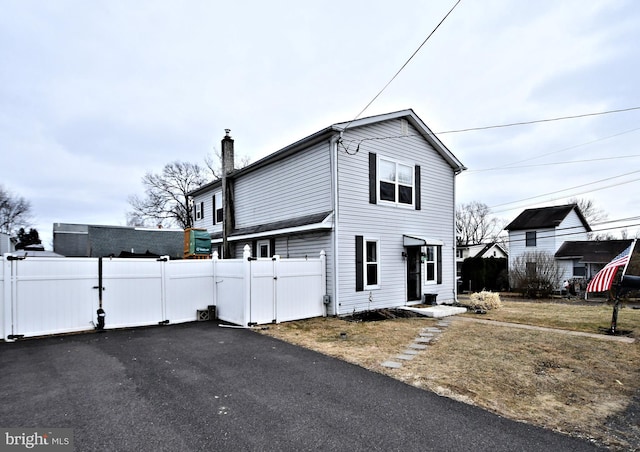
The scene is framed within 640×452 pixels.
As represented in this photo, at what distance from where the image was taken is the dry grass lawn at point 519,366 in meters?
3.61

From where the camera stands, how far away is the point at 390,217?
37.5 ft

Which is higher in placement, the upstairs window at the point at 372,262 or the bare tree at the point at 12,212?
the bare tree at the point at 12,212

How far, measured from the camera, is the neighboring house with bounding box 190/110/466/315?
10.2 metres

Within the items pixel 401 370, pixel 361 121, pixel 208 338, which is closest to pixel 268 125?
pixel 361 121

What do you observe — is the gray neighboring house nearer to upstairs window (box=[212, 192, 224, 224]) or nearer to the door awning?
upstairs window (box=[212, 192, 224, 224])

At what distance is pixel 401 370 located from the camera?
16.6 ft

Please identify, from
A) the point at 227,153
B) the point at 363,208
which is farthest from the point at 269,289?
the point at 227,153

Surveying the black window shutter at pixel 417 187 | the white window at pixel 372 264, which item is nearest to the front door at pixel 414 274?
the black window shutter at pixel 417 187

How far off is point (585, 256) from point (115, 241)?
3002 cm

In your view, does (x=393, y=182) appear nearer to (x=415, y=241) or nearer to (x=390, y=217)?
(x=390, y=217)

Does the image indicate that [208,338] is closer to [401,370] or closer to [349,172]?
[401,370]

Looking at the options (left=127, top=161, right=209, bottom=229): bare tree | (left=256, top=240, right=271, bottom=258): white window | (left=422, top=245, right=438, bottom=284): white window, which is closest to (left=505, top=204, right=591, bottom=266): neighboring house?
(left=422, top=245, right=438, bottom=284): white window

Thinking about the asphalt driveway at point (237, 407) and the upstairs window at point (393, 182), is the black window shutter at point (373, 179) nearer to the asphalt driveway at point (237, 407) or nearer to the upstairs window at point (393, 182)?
the upstairs window at point (393, 182)

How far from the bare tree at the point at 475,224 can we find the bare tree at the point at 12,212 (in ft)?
182
